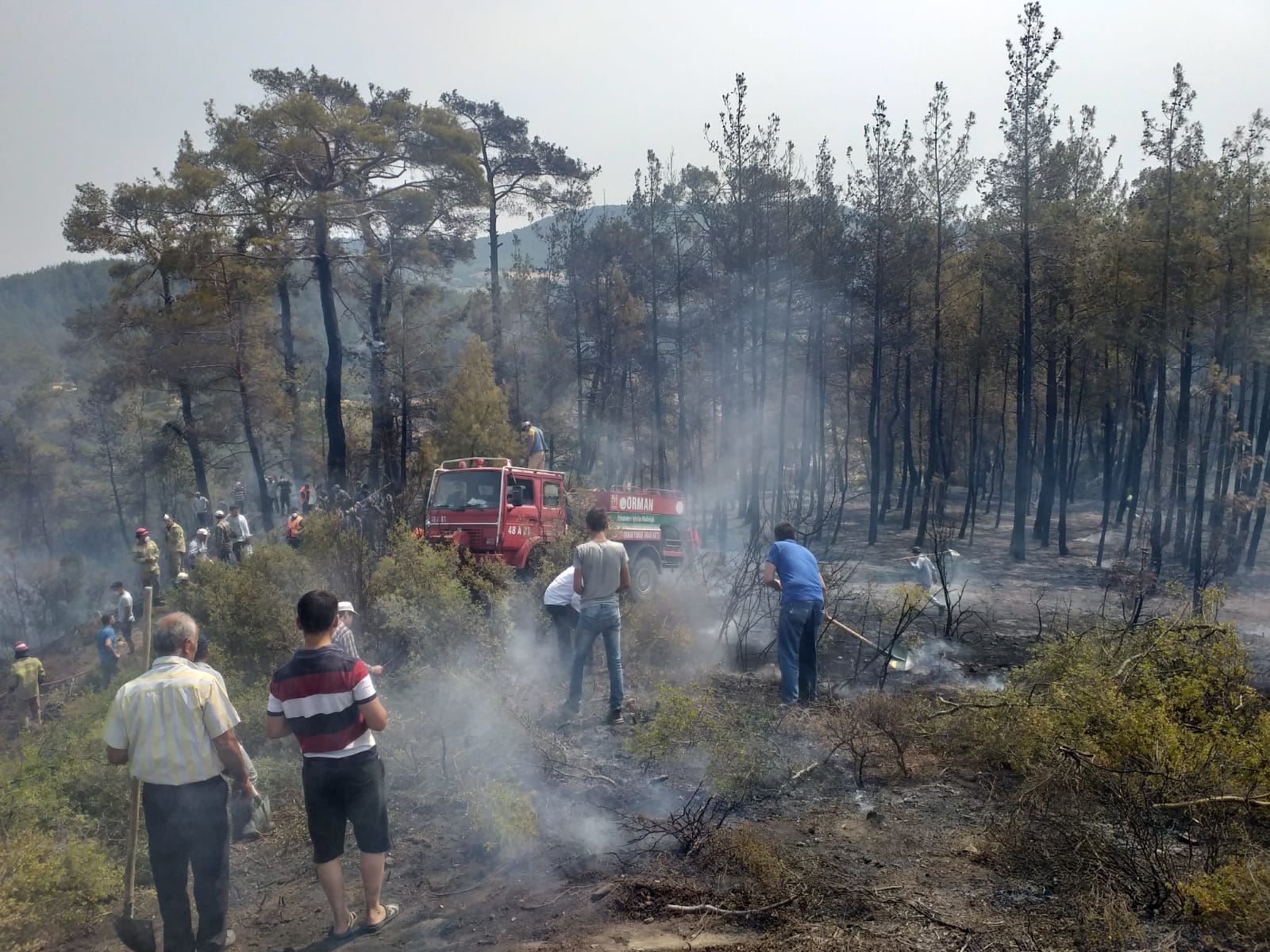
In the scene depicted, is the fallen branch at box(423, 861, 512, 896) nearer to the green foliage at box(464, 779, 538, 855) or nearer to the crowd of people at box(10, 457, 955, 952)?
the green foliage at box(464, 779, 538, 855)

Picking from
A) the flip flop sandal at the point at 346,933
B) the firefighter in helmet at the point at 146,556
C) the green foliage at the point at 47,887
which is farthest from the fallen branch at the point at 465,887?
the firefighter in helmet at the point at 146,556

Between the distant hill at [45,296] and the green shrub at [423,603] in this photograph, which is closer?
the green shrub at [423,603]

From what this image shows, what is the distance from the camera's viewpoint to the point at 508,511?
13062 millimetres

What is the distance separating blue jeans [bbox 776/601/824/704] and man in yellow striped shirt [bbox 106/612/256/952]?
506 cm

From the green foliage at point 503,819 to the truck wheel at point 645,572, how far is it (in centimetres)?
867

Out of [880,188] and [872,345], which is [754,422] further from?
[880,188]

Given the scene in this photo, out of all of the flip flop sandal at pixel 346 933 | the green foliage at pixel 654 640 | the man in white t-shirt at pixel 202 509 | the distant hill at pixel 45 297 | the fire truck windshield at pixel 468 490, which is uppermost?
the distant hill at pixel 45 297

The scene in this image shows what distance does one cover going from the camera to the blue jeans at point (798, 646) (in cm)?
777

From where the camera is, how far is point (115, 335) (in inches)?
928

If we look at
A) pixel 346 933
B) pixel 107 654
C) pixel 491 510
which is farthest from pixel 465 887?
pixel 107 654

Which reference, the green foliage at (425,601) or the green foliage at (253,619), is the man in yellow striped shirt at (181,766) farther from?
the green foliage at (253,619)

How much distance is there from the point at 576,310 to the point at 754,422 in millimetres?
8116

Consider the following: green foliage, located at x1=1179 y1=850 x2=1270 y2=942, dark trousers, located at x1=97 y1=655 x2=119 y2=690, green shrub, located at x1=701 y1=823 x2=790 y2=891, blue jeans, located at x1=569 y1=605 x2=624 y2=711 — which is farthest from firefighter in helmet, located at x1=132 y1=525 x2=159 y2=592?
green foliage, located at x1=1179 y1=850 x2=1270 y2=942

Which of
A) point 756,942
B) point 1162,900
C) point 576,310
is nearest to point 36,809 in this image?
point 756,942
